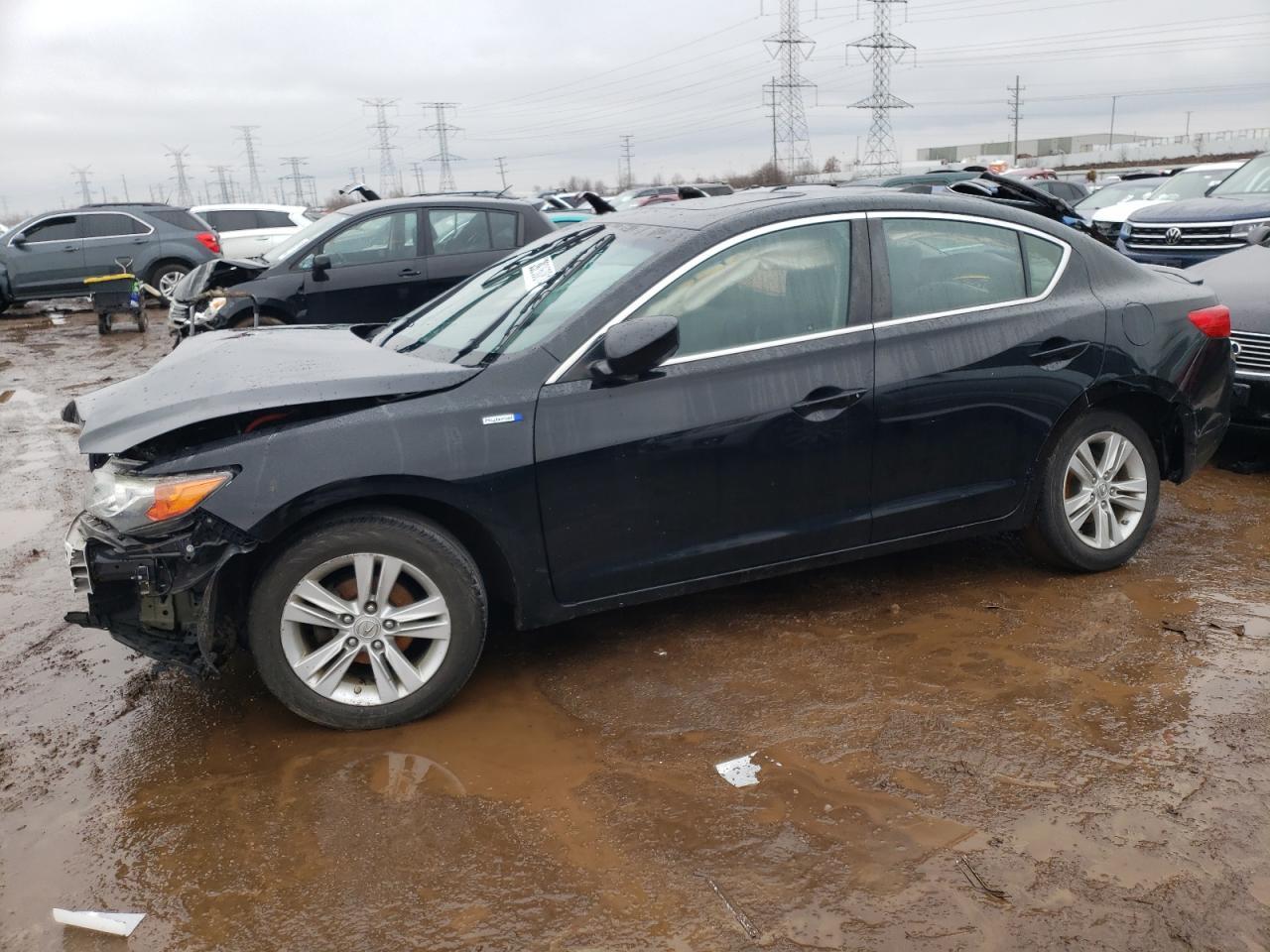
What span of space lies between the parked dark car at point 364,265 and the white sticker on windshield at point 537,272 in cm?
534

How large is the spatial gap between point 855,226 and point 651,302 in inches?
37.7

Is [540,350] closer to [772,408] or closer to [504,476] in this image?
[504,476]

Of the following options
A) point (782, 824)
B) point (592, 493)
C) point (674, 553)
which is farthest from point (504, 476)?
point (782, 824)

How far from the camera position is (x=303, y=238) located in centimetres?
980

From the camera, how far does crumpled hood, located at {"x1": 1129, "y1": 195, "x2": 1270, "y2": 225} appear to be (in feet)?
33.2

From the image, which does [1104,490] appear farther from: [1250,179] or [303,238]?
[1250,179]

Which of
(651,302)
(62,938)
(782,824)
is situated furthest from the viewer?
(651,302)

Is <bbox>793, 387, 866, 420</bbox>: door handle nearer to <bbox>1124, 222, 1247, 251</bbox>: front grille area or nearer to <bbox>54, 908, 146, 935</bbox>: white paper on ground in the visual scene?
<bbox>54, 908, 146, 935</bbox>: white paper on ground

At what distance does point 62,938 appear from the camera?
8.63ft

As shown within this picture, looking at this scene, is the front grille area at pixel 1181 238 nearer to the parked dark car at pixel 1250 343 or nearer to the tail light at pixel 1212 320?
the parked dark car at pixel 1250 343

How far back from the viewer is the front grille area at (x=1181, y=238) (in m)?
10.2

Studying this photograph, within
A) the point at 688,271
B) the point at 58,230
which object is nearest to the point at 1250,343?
the point at 688,271

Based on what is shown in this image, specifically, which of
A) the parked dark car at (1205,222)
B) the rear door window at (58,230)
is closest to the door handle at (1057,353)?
the parked dark car at (1205,222)

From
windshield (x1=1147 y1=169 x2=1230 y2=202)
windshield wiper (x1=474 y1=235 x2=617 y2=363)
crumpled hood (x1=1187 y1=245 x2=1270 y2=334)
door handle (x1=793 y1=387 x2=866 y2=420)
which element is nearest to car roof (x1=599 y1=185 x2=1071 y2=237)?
windshield wiper (x1=474 y1=235 x2=617 y2=363)
